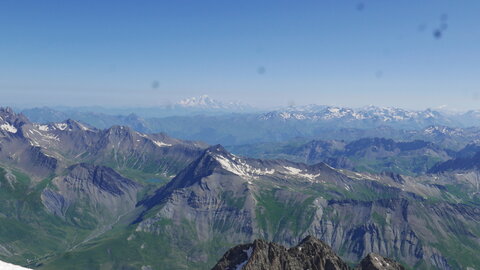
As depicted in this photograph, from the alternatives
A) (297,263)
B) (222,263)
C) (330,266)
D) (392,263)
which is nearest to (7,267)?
(222,263)

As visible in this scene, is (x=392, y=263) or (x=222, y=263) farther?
(x=392, y=263)

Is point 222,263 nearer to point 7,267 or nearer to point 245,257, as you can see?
point 245,257

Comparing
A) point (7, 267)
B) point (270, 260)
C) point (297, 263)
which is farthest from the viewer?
point (297, 263)

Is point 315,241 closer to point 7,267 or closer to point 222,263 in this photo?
point 222,263

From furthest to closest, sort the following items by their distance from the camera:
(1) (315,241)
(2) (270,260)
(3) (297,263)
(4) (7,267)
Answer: (1) (315,241) < (3) (297,263) < (2) (270,260) < (4) (7,267)

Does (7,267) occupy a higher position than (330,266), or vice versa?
(7,267)

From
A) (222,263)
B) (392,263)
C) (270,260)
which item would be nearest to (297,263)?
(270,260)
